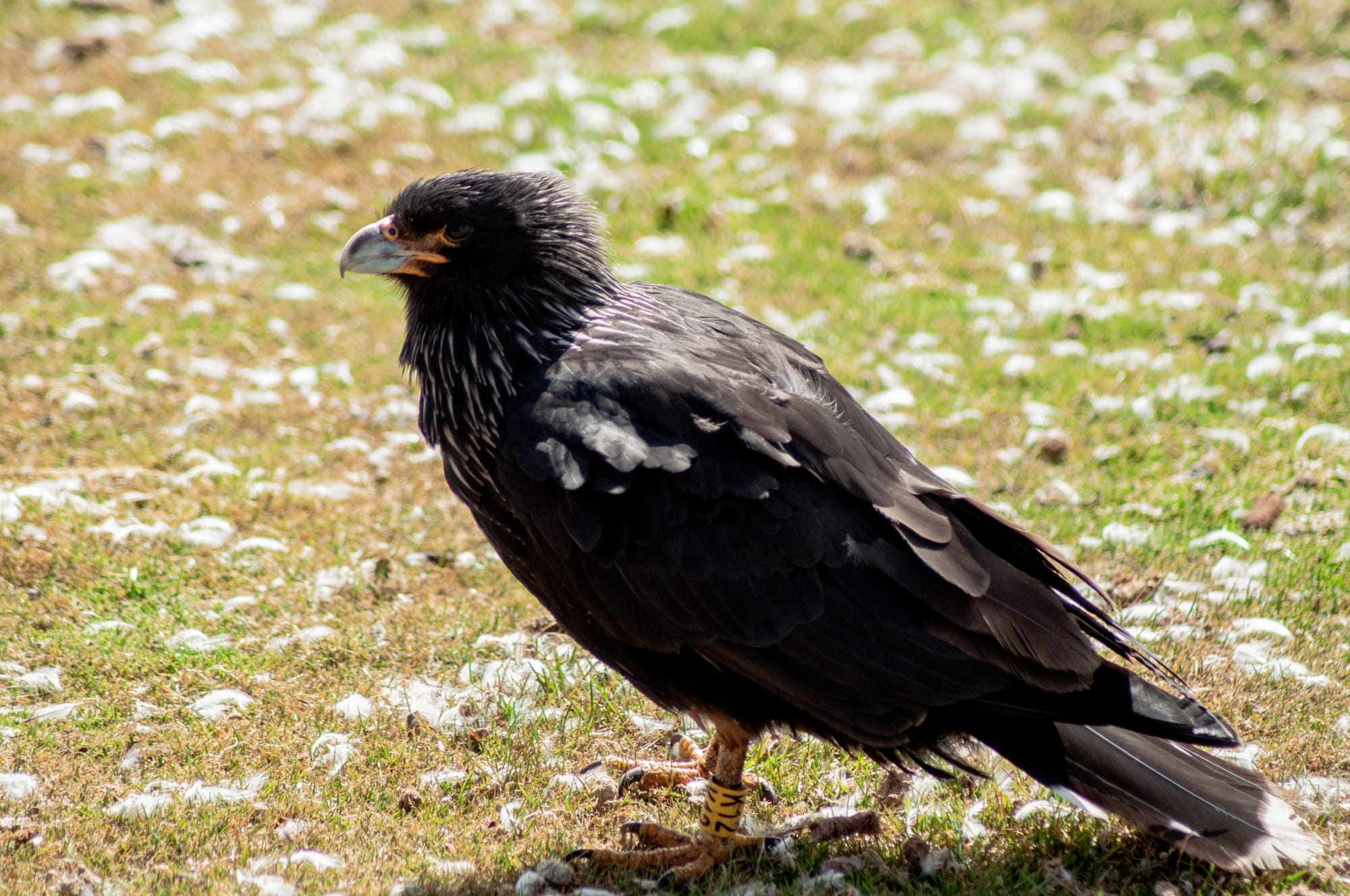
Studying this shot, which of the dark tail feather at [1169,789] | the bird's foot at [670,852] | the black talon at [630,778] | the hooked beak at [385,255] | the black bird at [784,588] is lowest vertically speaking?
the black talon at [630,778]

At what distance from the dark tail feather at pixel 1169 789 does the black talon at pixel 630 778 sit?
1283 mm

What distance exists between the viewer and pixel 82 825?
415 centimetres

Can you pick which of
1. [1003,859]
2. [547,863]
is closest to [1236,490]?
[1003,859]

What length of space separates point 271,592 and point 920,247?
17.6 ft

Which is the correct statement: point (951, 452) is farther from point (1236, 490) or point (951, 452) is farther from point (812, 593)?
point (812, 593)

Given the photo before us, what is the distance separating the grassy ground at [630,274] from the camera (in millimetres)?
4445

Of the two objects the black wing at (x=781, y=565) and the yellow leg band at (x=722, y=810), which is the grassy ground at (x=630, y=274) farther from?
the black wing at (x=781, y=565)

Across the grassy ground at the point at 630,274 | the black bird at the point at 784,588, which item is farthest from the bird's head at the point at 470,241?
the grassy ground at the point at 630,274

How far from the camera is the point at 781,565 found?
4.04 meters

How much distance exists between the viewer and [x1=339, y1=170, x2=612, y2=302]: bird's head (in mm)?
4605

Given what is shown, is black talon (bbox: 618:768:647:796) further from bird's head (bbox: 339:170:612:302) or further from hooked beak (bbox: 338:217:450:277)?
hooked beak (bbox: 338:217:450:277)

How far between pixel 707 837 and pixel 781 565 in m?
1.03

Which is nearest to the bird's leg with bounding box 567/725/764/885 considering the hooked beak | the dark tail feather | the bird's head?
the dark tail feather

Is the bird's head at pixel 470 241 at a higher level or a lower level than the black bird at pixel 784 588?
higher
